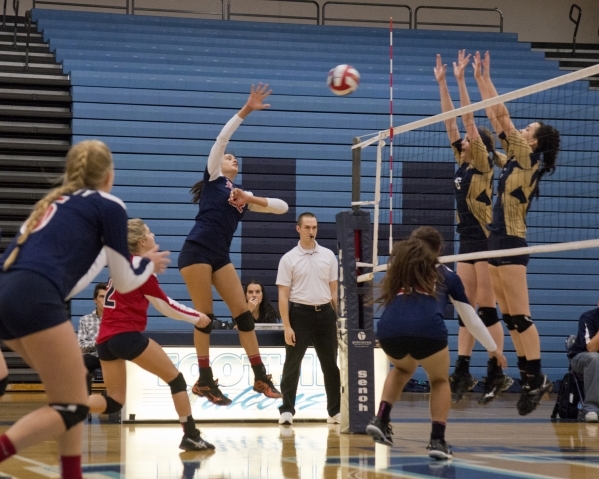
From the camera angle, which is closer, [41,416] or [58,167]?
[41,416]

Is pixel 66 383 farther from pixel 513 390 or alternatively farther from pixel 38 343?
pixel 513 390

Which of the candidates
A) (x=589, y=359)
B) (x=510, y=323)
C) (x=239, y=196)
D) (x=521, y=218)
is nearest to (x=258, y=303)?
(x=589, y=359)

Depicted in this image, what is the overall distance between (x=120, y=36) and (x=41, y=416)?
12.0 metres

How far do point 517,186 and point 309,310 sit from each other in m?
2.93

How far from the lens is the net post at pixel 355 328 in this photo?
27.3 feet

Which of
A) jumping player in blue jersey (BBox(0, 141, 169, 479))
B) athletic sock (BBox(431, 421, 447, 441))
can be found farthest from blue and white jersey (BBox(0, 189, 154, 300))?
athletic sock (BBox(431, 421, 447, 441))

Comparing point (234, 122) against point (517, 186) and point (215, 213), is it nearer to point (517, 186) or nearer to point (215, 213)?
point (215, 213)

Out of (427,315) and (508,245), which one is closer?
(427,315)

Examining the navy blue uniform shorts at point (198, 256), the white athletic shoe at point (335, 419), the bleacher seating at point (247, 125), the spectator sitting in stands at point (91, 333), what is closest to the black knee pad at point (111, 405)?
the navy blue uniform shorts at point (198, 256)

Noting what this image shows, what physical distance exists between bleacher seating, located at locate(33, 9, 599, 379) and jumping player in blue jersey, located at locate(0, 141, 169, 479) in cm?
899

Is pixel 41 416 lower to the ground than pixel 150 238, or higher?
lower

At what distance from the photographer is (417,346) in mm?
6059

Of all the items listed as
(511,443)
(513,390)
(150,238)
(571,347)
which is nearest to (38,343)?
(150,238)

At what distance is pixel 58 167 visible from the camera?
44.3 feet
